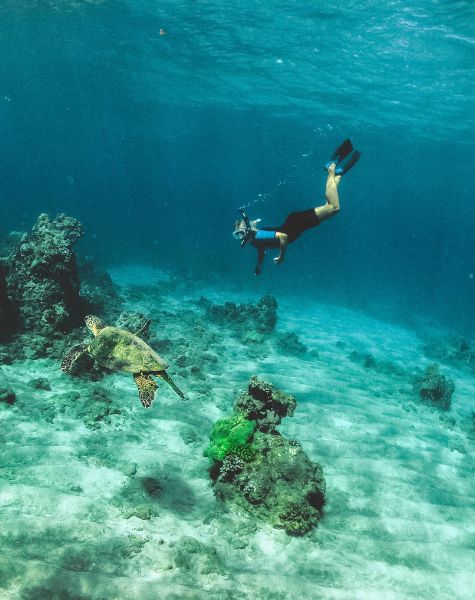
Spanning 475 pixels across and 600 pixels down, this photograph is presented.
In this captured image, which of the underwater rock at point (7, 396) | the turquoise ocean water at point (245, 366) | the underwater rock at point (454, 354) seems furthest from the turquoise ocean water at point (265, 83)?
the underwater rock at point (7, 396)

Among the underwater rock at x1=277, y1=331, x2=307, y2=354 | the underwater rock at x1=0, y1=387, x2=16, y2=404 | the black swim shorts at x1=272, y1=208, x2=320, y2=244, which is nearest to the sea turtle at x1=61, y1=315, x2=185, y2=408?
the underwater rock at x1=0, y1=387, x2=16, y2=404

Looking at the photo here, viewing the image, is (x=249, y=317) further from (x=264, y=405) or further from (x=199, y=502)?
(x=199, y=502)

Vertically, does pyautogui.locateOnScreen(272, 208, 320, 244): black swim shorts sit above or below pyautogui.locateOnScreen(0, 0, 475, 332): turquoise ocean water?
below

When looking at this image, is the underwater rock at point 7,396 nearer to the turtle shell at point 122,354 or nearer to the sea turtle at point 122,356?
the sea turtle at point 122,356

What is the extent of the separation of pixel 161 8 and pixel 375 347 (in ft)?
68.1

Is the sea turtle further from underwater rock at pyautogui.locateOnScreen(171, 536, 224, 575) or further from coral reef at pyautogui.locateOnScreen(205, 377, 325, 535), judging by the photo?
underwater rock at pyautogui.locateOnScreen(171, 536, 224, 575)

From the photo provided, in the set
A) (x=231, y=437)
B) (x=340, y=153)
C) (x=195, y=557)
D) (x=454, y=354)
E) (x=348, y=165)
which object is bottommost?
(x=454, y=354)

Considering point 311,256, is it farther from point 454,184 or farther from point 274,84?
point 274,84

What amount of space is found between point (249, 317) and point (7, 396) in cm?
984

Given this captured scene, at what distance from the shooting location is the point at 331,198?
828 cm

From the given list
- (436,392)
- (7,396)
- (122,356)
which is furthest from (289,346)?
(122,356)

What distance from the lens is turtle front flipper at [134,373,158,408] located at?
156 inches

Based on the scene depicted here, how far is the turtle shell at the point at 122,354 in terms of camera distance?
14.6 feet

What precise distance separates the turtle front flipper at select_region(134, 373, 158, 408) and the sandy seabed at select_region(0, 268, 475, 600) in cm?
154
